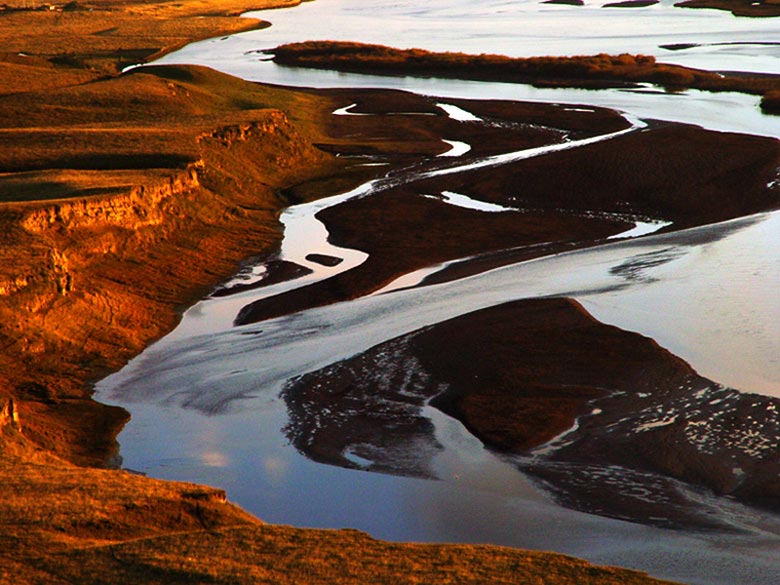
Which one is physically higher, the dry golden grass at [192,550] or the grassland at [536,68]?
the grassland at [536,68]

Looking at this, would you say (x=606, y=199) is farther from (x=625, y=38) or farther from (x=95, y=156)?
(x=625, y=38)

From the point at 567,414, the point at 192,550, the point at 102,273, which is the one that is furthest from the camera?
the point at 102,273

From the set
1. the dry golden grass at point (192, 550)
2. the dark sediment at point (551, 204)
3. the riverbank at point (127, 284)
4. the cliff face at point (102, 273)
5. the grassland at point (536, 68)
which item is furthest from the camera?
the grassland at point (536, 68)

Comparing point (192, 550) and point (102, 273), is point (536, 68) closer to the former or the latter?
point (102, 273)

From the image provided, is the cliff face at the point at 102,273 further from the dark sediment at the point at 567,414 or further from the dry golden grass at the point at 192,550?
the dark sediment at the point at 567,414

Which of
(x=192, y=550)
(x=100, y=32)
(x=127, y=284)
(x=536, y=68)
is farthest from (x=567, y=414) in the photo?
(x=100, y=32)

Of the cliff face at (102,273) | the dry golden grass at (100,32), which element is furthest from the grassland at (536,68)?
the cliff face at (102,273)

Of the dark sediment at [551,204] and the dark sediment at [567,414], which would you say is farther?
the dark sediment at [551,204]

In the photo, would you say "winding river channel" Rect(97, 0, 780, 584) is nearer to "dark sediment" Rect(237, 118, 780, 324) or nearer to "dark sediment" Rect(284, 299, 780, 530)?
"dark sediment" Rect(284, 299, 780, 530)
